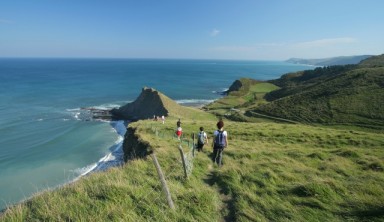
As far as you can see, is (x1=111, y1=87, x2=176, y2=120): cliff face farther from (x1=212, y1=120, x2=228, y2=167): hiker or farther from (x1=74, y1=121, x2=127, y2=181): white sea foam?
(x1=212, y1=120, x2=228, y2=167): hiker

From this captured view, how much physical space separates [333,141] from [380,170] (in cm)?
1478

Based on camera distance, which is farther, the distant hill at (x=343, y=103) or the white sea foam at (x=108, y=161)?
the distant hill at (x=343, y=103)

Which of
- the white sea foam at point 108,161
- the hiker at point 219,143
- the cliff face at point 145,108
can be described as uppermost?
the hiker at point 219,143

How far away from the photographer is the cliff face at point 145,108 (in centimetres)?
6888

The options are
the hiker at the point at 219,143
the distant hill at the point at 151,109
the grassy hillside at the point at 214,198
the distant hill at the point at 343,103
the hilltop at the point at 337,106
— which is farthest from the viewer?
the distant hill at the point at 151,109

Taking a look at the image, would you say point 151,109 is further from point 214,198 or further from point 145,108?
point 214,198

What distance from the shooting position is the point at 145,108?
73125mm

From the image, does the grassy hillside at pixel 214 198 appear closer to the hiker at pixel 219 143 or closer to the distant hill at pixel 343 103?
the hiker at pixel 219 143

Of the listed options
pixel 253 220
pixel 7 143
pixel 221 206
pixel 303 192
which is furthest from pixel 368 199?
pixel 7 143

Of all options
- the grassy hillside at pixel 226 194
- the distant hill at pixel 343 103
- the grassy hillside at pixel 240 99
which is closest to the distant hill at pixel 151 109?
the grassy hillside at pixel 240 99

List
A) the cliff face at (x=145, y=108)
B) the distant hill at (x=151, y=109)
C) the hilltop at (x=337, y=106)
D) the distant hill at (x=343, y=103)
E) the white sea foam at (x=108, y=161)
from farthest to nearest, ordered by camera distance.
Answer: the cliff face at (x=145, y=108) → the distant hill at (x=151, y=109) → the distant hill at (x=343, y=103) → the hilltop at (x=337, y=106) → the white sea foam at (x=108, y=161)

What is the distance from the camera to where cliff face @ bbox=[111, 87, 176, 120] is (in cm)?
6888

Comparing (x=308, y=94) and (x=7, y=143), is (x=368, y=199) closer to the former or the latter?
(x=7, y=143)

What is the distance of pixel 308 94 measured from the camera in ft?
265
